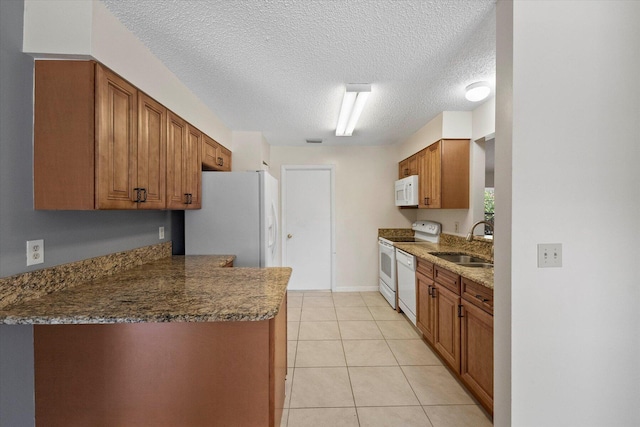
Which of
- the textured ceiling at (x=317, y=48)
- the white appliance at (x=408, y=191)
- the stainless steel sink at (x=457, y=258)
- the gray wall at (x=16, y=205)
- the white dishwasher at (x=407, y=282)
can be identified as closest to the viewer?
the gray wall at (x=16, y=205)

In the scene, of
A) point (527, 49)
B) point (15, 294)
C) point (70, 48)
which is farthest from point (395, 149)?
point (15, 294)

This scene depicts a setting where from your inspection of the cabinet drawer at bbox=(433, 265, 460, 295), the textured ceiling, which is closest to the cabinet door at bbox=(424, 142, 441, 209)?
the textured ceiling

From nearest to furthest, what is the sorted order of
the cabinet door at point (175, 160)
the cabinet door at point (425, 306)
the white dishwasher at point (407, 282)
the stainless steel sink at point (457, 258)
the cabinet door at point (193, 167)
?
the cabinet door at point (175, 160) < the cabinet door at point (193, 167) < the cabinet door at point (425, 306) < the stainless steel sink at point (457, 258) < the white dishwasher at point (407, 282)

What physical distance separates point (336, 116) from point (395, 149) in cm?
181

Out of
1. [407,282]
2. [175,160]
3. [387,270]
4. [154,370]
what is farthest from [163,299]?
[387,270]

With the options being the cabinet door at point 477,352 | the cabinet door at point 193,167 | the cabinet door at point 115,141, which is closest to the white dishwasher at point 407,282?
the cabinet door at point 477,352

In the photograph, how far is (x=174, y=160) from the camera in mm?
2191

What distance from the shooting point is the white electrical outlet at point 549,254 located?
1.40 metres

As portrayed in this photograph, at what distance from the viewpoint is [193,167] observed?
8.27ft

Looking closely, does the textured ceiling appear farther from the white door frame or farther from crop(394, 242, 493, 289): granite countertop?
the white door frame

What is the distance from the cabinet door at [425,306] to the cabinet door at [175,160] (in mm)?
2315

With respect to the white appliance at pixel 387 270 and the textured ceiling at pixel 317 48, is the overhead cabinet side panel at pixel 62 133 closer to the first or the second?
the textured ceiling at pixel 317 48

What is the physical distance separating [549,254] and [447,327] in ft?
3.89

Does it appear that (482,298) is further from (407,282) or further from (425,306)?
(407,282)
